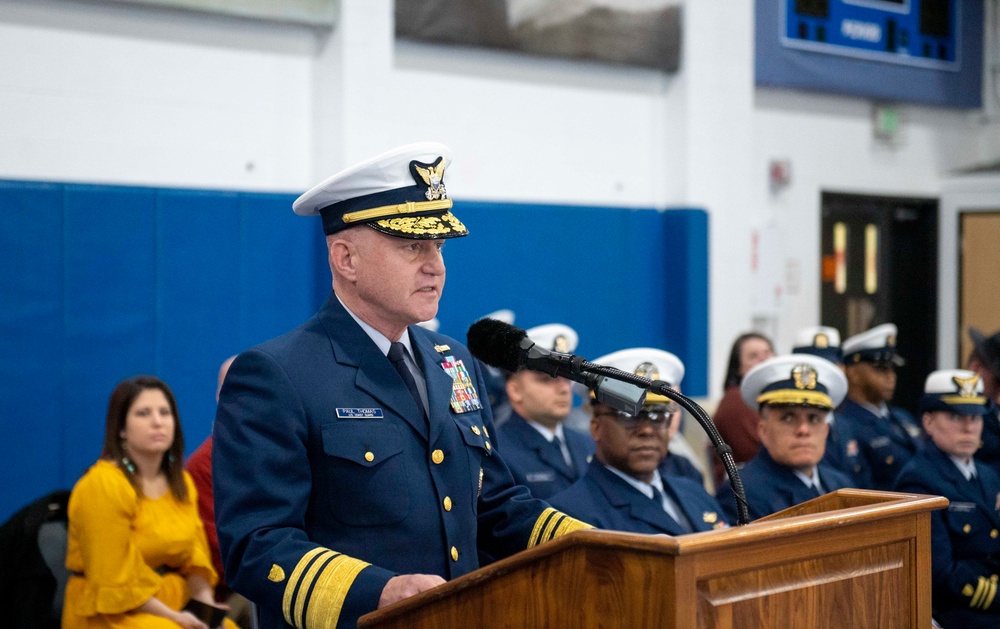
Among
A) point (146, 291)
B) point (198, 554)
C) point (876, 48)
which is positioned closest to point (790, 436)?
point (198, 554)

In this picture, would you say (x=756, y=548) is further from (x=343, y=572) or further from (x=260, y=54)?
(x=260, y=54)

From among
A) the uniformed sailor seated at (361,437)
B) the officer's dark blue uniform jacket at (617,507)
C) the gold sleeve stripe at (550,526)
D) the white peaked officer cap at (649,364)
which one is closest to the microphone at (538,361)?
the uniformed sailor seated at (361,437)

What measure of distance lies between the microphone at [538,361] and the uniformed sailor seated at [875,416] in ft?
10.1

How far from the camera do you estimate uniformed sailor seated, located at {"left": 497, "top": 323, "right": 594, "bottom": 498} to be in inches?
147

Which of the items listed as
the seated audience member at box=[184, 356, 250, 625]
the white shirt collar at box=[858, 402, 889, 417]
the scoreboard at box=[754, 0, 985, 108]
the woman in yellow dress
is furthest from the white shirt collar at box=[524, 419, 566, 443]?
the scoreboard at box=[754, 0, 985, 108]

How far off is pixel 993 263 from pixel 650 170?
2.69m

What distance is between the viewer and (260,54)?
505 cm

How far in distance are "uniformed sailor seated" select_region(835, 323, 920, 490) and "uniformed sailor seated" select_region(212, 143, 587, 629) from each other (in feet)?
9.86

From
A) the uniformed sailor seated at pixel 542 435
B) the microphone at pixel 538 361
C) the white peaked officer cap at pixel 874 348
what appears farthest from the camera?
the white peaked officer cap at pixel 874 348

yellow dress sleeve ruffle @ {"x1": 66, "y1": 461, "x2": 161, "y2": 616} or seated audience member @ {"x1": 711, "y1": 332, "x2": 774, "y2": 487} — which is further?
seated audience member @ {"x1": 711, "y1": 332, "x2": 774, "y2": 487}

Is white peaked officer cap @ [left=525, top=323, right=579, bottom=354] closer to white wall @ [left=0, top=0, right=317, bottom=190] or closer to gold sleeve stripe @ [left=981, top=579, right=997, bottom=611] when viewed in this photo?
white wall @ [left=0, top=0, right=317, bottom=190]

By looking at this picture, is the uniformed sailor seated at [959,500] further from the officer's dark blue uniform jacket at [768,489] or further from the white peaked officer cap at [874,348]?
the white peaked officer cap at [874,348]

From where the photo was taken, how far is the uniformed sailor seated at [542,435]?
3.74m

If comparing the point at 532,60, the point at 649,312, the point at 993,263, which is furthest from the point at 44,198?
the point at 993,263
